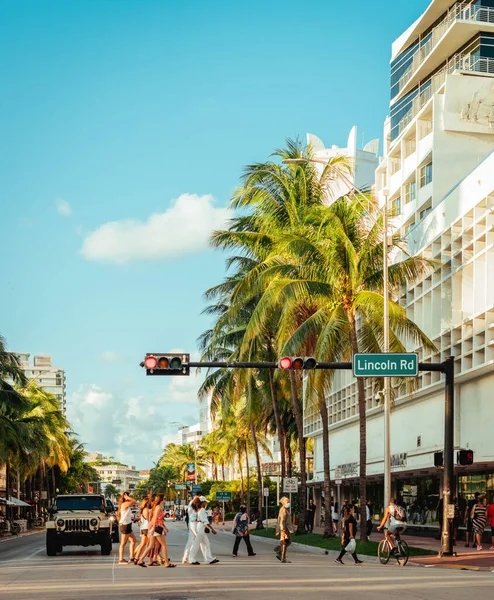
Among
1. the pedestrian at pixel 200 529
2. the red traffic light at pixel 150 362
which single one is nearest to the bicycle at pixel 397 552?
the pedestrian at pixel 200 529

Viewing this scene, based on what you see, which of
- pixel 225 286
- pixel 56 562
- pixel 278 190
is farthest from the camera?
pixel 225 286

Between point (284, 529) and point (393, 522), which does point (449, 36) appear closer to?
point (284, 529)

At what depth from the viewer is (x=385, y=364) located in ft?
84.2

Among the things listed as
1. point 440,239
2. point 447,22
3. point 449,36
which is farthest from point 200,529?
point 447,22

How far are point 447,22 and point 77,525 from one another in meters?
34.0

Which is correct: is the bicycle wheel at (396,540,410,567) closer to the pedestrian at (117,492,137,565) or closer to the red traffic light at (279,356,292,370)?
the red traffic light at (279,356,292,370)

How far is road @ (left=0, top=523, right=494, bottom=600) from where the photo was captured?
1564 cm

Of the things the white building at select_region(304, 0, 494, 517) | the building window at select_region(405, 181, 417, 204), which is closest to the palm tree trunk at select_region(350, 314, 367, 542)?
the white building at select_region(304, 0, 494, 517)

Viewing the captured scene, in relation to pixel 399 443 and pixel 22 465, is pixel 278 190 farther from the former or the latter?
pixel 22 465

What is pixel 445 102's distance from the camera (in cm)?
4681

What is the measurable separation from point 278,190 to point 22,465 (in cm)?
5138

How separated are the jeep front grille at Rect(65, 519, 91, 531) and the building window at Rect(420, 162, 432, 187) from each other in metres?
26.9

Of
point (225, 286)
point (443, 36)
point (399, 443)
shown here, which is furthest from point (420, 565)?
point (443, 36)

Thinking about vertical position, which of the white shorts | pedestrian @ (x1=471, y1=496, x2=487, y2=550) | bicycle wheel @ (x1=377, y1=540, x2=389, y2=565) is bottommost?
bicycle wheel @ (x1=377, y1=540, x2=389, y2=565)
